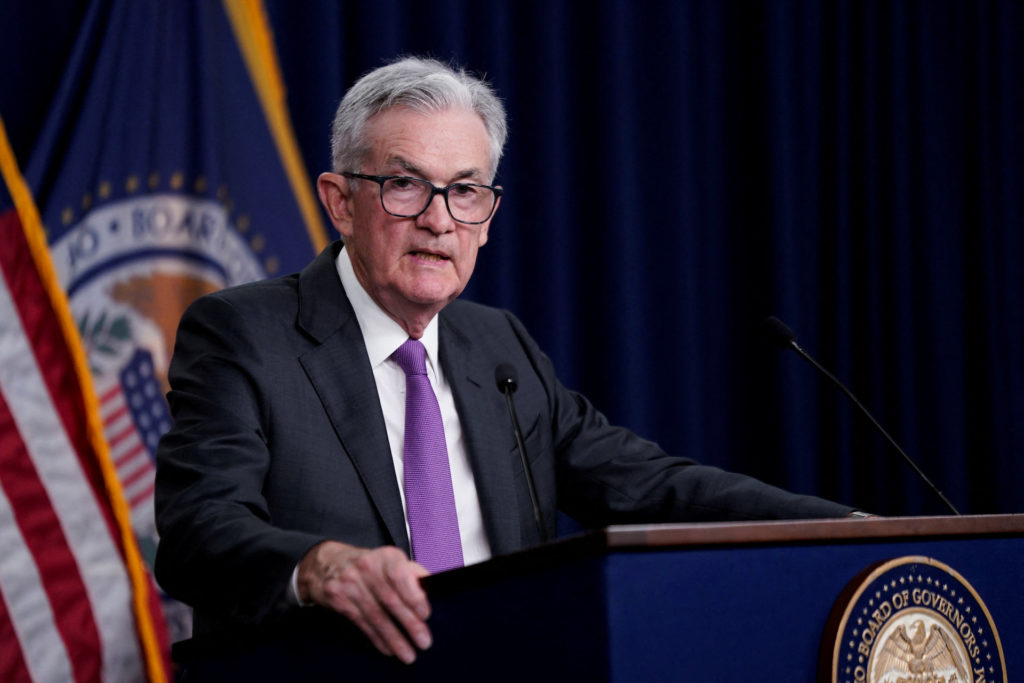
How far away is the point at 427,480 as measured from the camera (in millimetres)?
1908

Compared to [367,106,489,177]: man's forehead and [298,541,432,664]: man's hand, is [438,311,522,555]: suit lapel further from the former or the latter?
[298,541,432,664]: man's hand

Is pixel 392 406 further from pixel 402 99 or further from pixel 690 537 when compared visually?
pixel 690 537

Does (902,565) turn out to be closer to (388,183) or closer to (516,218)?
(388,183)

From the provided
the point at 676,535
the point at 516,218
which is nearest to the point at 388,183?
the point at 676,535

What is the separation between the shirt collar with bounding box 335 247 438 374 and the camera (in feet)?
6.72

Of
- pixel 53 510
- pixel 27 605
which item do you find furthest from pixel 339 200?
A: pixel 27 605

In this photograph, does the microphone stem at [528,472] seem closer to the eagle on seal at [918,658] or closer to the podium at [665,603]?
the podium at [665,603]

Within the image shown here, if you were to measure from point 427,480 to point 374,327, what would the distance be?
0.31m

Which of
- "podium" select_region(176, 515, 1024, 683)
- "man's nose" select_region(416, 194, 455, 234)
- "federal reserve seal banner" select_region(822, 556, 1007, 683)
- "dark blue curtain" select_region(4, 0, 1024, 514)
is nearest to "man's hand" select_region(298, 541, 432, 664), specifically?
"podium" select_region(176, 515, 1024, 683)

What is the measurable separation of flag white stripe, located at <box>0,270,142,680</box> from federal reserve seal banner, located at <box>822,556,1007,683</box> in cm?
169

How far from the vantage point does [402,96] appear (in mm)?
2051

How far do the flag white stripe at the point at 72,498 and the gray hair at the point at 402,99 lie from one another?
2.70ft

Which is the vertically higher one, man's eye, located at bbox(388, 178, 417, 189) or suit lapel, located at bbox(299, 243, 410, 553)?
man's eye, located at bbox(388, 178, 417, 189)

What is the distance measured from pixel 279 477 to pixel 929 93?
9.51 ft
